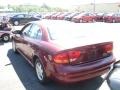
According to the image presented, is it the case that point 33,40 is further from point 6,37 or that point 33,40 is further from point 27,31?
point 6,37

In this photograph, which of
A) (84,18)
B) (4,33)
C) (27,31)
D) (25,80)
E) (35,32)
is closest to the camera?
(25,80)

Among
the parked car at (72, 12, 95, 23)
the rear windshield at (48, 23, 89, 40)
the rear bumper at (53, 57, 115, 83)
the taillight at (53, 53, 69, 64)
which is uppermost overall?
the rear windshield at (48, 23, 89, 40)

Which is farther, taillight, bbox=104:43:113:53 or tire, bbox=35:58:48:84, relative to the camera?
tire, bbox=35:58:48:84

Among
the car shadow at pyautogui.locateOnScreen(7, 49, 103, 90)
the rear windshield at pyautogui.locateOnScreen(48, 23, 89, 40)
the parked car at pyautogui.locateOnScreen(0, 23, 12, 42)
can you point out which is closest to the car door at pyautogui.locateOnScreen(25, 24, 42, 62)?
the rear windshield at pyautogui.locateOnScreen(48, 23, 89, 40)

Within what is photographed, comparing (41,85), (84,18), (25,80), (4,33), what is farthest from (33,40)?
(84,18)

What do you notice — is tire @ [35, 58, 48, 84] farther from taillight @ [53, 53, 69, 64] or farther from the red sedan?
taillight @ [53, 53, 69, 64]

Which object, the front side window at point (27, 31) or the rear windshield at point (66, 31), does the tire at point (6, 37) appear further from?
the rear windshield at point (66, 31)

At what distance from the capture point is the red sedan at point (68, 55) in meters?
4.74

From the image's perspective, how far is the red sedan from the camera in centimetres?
474

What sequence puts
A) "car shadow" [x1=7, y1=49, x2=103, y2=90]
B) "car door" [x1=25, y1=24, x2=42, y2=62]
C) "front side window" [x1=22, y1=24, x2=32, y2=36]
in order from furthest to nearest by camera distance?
"front side window" [x1=22, y1=24, x2=32, y2=36] < "car door" [x1=25, y1=24, x2=42, y2=62] < "car shadow" [x1=7, y1=49, x2=103, y2=90]

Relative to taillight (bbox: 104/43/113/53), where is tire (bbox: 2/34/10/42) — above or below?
below

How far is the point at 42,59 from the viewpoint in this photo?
209 inches

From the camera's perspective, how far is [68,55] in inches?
187

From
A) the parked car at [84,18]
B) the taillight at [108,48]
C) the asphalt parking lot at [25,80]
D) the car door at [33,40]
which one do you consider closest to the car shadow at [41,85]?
the asphalt parking lot at [25,80]
